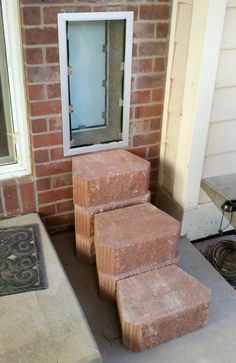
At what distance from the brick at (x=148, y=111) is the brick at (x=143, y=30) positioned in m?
0.37

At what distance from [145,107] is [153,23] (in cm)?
43

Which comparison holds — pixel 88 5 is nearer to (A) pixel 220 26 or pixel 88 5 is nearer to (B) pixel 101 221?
(A) pixel 220 26

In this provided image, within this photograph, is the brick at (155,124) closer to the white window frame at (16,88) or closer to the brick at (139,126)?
the brick at (139,126)

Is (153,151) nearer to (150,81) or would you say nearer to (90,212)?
(150,81)

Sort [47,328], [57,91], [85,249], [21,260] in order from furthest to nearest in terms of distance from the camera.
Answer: [85,249]
[57,91]
[21,260]
[47,328]

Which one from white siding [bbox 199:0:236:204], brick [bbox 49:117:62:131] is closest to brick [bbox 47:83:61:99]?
brick [bbox 49:117:62:131]

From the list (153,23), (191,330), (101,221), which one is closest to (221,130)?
(153,23)

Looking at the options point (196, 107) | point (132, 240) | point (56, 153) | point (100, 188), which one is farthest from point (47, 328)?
point (196, 107)

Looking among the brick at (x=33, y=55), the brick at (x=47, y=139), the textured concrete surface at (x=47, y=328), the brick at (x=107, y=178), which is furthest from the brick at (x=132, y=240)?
the brick at (x=33, y=55)

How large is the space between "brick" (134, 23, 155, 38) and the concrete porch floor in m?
1.16

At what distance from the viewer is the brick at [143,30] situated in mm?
1945

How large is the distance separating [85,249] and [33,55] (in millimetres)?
968

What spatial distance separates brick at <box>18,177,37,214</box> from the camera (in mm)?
2023

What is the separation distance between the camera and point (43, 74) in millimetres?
1828
